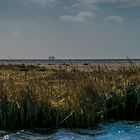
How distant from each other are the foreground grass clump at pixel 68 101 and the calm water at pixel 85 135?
620 millimetres

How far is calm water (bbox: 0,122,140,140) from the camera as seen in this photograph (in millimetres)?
14180

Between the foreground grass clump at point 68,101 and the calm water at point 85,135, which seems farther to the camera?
the foreground grass clump at point 68,101

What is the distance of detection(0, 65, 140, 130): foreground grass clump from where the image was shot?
15438 millimetres

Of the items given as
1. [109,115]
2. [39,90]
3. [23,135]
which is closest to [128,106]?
[109,115]

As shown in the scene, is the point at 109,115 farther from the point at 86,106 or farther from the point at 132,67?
the point at 132,67

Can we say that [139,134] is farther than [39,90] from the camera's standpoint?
No

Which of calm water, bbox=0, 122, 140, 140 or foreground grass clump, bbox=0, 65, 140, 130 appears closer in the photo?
calm water, bbox=0, 122, 140, 140

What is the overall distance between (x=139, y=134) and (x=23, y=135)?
3499 millimetres

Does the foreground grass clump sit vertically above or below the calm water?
above

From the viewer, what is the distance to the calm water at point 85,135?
1418cm

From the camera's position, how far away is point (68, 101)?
15.9 meters

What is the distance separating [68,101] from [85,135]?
1669 millimetres

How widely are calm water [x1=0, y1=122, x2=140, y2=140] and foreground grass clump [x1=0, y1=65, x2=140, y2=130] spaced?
0.62 meters

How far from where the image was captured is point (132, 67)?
64.7 feet
